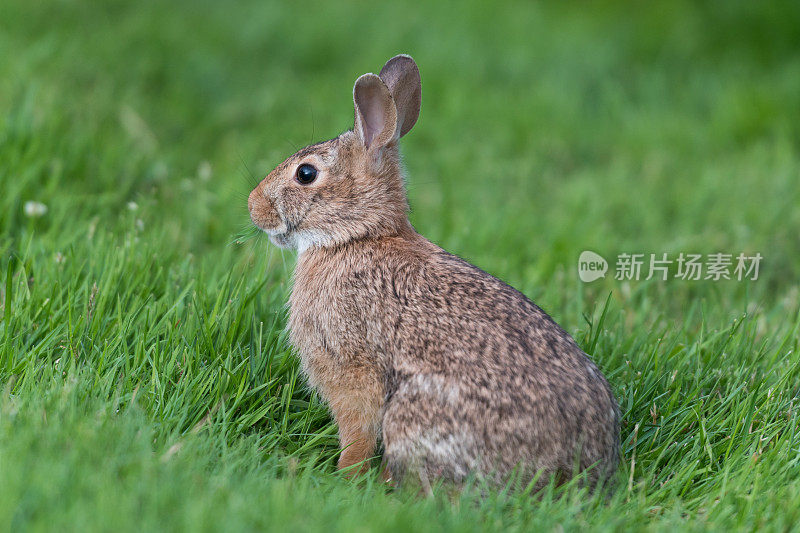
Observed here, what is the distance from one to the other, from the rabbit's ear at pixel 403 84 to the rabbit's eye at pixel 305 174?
1.58 feet

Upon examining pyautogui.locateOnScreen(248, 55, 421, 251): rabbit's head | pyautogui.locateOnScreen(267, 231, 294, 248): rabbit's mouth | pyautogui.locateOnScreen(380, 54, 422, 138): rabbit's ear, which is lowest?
pyautogui.locateOnScreen(267, 231, 294, 248): rabbit's mouth

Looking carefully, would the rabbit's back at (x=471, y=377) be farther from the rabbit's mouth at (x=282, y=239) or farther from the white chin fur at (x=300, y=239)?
the rabbit's mouth at (x=282, y=239)

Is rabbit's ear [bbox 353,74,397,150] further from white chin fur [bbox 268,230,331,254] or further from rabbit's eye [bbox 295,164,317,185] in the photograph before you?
white chin fur [bbox 268,230,331,254]

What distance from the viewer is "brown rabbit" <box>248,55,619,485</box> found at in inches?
136

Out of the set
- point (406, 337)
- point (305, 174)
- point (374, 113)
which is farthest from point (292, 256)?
point (406, 337)

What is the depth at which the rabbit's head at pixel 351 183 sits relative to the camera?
4250mm

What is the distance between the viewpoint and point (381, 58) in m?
9.88

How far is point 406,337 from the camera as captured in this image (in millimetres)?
3740

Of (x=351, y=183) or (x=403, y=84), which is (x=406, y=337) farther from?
(x=403, y=84)

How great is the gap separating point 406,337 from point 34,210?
2.76 meters

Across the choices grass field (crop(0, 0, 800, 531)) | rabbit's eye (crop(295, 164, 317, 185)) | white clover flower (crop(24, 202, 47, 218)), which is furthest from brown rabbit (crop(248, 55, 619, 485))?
white clover flower (crop(24, 202, 47, 218))

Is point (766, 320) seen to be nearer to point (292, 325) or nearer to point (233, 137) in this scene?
point (292, 325)

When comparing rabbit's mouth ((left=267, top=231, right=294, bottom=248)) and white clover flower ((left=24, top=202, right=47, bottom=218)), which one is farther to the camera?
white clover flower ((left=24, top=202, right=47, bottom=218))

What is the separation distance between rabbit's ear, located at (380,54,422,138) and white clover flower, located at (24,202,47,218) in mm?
2314
